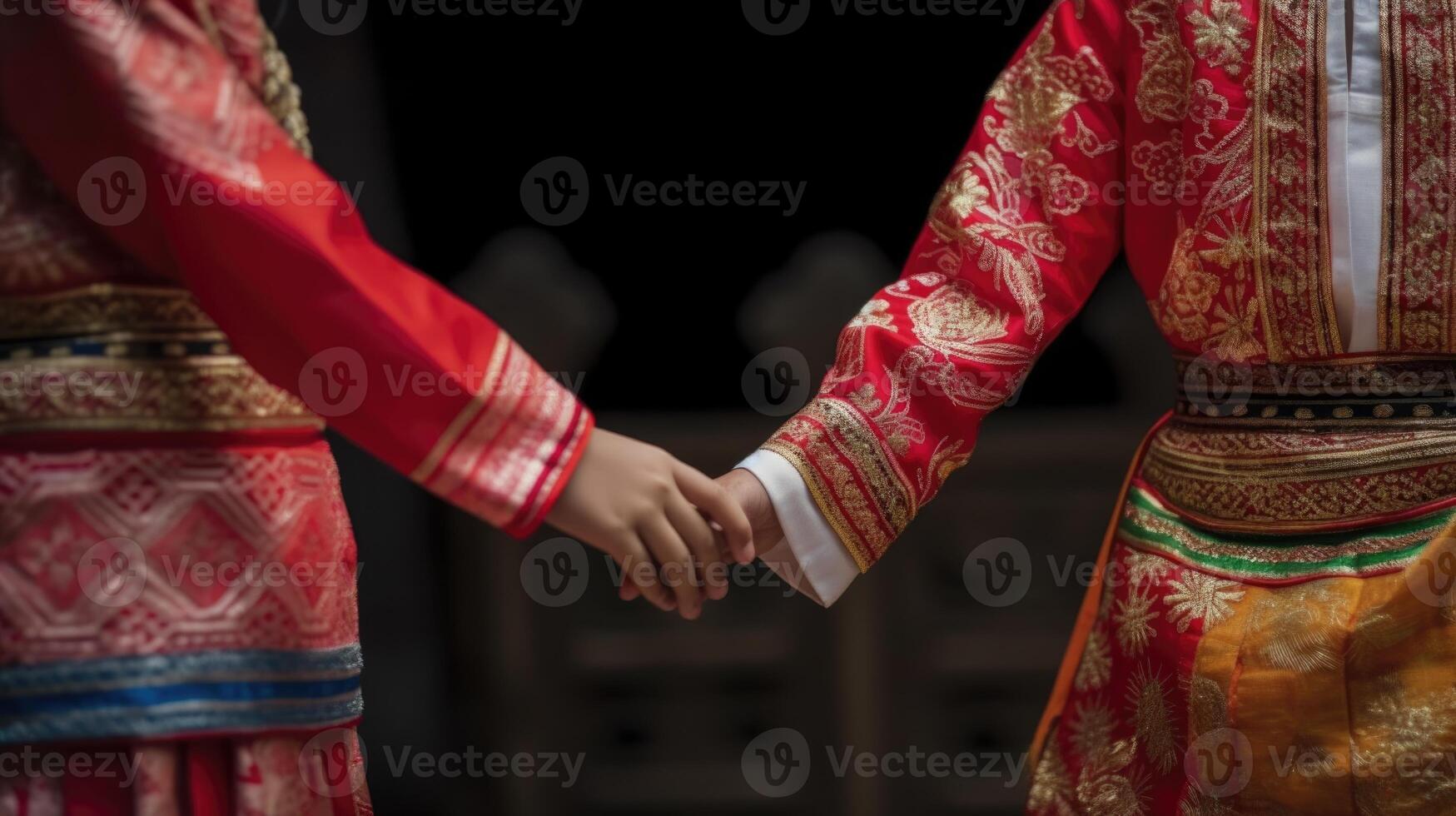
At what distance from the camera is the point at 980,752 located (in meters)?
2.64

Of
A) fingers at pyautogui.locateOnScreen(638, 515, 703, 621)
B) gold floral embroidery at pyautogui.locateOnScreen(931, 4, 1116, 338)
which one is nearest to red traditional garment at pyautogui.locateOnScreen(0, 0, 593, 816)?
fingers at pyautogui.locateOnScreen(638, 515, 703, 621)

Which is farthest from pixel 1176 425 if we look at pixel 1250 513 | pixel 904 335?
pixel 904 335

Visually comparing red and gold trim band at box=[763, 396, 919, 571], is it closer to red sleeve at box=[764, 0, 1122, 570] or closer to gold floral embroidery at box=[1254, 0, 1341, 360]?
red sleeve at box=[764, 0, 1122, 570]

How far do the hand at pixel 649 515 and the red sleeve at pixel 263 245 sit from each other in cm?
4

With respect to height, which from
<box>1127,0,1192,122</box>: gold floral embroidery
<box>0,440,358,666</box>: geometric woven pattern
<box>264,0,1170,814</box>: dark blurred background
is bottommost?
<box>264,0,1170,814</box>: dark blurred background

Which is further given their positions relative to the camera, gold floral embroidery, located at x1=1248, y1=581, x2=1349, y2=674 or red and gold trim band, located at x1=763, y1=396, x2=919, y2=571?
red and gold trim band, located at x1=763, y1=396, x2=919, y2=571

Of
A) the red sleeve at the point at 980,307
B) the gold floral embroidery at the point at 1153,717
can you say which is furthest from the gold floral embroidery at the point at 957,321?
the gold floral embroidery at the point at 1153,717

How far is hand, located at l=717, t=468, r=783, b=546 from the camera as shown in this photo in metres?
1.24

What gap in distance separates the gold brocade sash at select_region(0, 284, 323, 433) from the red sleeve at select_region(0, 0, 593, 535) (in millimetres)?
37

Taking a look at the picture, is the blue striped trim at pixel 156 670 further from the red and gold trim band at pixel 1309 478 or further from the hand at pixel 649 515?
the red and gold trim band at pixel 1309 478

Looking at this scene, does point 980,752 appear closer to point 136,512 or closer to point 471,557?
point 471,557

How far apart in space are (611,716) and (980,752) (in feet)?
2.38

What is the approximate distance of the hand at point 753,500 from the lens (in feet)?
4.07

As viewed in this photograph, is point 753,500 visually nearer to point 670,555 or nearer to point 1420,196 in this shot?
point 670,555
